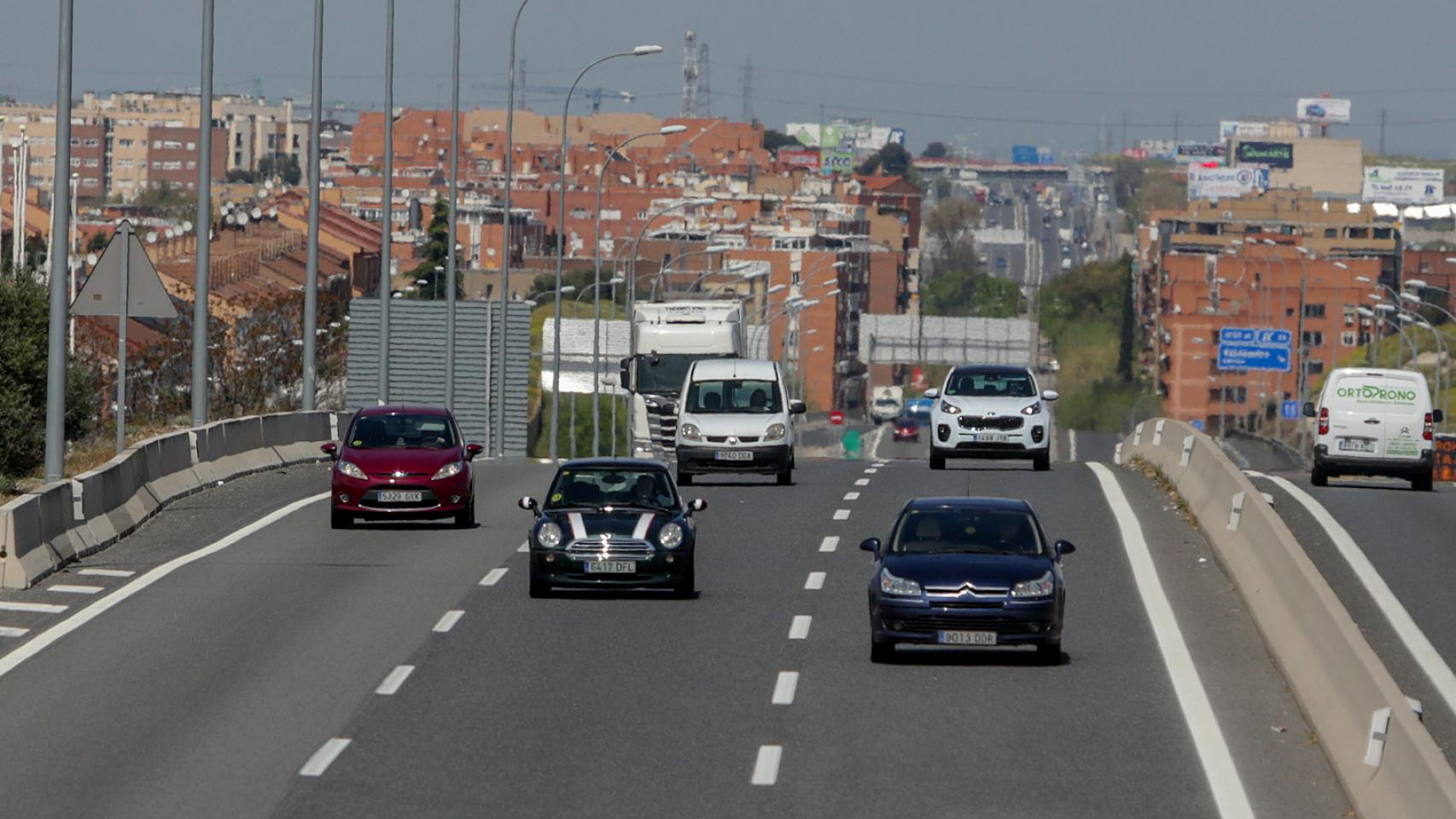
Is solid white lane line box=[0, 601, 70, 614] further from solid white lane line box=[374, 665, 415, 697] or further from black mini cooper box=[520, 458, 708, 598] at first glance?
black mini cooper box=[520, 458, 708, 598]

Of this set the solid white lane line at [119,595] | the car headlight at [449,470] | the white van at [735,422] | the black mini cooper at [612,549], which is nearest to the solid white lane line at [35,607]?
the solid white lane line at [119,595]

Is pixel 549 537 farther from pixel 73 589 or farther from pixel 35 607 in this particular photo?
pixel 35 607

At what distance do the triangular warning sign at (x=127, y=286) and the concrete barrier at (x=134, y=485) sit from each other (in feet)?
5.77

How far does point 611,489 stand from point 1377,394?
1990cm

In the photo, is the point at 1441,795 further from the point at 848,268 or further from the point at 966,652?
the point at 848,268

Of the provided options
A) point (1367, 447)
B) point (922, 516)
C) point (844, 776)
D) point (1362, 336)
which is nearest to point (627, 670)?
point (922, 516)

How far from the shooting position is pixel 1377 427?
39.8m

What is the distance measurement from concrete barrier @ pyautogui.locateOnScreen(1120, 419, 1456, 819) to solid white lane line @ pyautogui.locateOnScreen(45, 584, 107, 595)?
34.6ft

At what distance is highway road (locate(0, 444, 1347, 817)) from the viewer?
1412 cm

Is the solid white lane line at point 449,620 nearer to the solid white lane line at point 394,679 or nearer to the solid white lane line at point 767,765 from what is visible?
the solid white lane line at point 394,679

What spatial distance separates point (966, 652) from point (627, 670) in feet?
9.88

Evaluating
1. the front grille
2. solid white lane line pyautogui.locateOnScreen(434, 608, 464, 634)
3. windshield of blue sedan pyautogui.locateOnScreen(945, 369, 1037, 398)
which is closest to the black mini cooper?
solid white lane line pyautogui.locateOnScreen(434, 608, 464, 634)

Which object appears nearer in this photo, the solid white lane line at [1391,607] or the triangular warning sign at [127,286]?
the solid white lane line at [1391,607]

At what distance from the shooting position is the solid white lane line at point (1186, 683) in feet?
46.9
